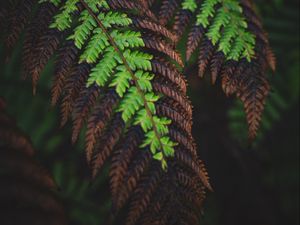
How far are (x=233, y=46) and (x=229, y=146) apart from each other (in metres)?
1.75

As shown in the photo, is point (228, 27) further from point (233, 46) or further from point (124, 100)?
point (124, 100)

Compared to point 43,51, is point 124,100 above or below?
below

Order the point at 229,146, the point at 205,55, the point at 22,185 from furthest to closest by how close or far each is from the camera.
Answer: the point at 229,146 < the point at 205,55 < the point at 22,185

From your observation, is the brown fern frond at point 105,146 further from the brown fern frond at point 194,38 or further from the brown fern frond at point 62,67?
the brown fern frond at point 194,38

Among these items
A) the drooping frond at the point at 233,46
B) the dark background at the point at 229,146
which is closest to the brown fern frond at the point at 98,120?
the drooping frond at the point at 233,46

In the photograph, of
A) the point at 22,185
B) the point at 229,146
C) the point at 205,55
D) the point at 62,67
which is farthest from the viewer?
the point at 229,146

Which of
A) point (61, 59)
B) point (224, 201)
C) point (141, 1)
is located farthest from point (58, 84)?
point (224, 201)

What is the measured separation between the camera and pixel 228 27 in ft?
3.65

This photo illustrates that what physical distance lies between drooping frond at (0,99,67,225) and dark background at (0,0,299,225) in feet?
4.54

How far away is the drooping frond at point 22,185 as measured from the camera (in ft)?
2.46

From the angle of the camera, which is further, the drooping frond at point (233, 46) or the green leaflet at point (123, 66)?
the drooping frond at point (233, 46)

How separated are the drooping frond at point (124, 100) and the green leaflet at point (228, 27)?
0.18 meters

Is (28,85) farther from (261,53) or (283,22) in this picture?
(283,22)

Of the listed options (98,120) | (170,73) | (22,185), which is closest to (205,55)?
(170,73)
